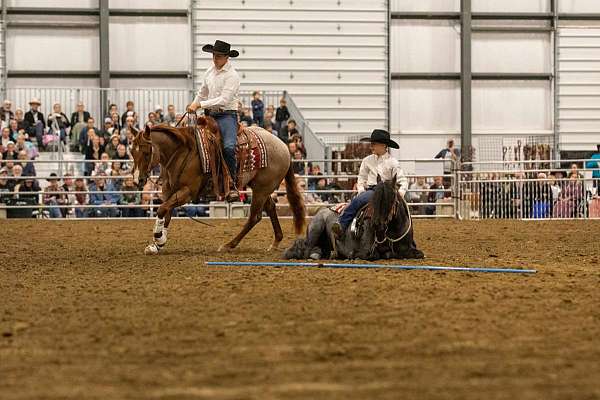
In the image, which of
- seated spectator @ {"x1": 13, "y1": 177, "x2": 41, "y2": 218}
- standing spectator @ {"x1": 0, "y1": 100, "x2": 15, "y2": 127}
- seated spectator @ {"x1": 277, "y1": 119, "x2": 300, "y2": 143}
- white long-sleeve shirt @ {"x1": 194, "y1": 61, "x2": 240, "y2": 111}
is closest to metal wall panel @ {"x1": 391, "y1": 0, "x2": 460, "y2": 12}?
seated spectator @ {"x1": 277, "y1": 119, "x2": 300, "y2": 143}

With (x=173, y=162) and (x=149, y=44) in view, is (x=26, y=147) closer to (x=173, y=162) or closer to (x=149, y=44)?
(x=149, y=44)

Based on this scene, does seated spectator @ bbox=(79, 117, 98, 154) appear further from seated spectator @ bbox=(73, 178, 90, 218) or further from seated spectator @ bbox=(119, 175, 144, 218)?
seated spectator @ bbox=(119, 175, 144, 218)

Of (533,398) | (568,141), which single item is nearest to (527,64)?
(568,141)

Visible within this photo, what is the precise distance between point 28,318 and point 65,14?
20.6 metres

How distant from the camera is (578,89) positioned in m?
26.6

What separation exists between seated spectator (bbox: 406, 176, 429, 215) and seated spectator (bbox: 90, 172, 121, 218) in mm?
5733

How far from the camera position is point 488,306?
236 inches

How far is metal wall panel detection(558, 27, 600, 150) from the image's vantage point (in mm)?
26547

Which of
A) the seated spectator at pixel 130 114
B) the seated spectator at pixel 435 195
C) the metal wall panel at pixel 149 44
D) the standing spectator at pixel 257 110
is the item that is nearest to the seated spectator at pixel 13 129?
the seated spectator at pixel 130 114

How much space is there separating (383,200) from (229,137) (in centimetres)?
259

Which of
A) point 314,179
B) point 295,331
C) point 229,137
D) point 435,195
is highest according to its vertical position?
point 229,137

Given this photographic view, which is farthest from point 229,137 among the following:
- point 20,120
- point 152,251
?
point 20,120

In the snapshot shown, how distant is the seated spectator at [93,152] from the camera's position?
20547 millimetres

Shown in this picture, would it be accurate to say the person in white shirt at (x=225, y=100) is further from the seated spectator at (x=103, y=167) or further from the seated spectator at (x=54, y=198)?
the seated spectator at (x=54, y=198)
